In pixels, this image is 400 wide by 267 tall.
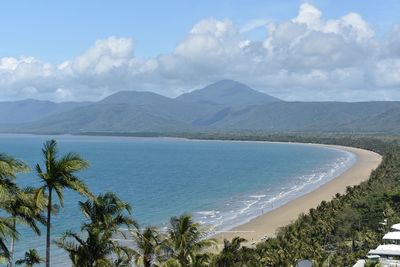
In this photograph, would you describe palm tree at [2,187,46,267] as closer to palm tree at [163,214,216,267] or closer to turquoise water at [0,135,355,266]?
palm tree at [163,214,216,267]

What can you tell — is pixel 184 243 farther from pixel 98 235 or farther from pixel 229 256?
pixel 229 256

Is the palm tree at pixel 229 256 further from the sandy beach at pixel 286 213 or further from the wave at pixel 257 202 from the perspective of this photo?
the sandy beach at pixel 286 213

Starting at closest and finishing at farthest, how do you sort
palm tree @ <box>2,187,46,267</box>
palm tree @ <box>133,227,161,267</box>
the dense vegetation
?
the dense vegetation, palm tree @ <box>2,187,46,267</box>, palm tree @ <box>133,227,161,267</box>

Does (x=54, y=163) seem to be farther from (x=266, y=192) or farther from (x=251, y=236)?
(x=266, y=192)

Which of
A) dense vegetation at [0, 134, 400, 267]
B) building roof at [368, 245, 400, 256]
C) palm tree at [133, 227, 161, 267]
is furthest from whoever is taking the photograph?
building roof at [368, 245, 400, 256]

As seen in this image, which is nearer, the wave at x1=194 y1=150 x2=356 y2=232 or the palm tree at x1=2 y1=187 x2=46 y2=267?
the palm tree at x1=2 y1=187 x2=46 y2=267

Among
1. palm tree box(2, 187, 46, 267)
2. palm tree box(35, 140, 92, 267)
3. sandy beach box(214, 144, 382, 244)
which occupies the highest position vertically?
palm tree box(35, 140, 92, 267)

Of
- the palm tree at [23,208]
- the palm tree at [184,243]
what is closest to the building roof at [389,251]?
the palm tree at [184,243]

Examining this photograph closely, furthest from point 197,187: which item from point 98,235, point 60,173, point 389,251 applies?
point 60,173

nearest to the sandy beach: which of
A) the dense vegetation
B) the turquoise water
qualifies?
the turquoise water

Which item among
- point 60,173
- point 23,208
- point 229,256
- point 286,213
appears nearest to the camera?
point 23,208

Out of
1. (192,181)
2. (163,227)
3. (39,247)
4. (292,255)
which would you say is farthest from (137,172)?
(292,255)
